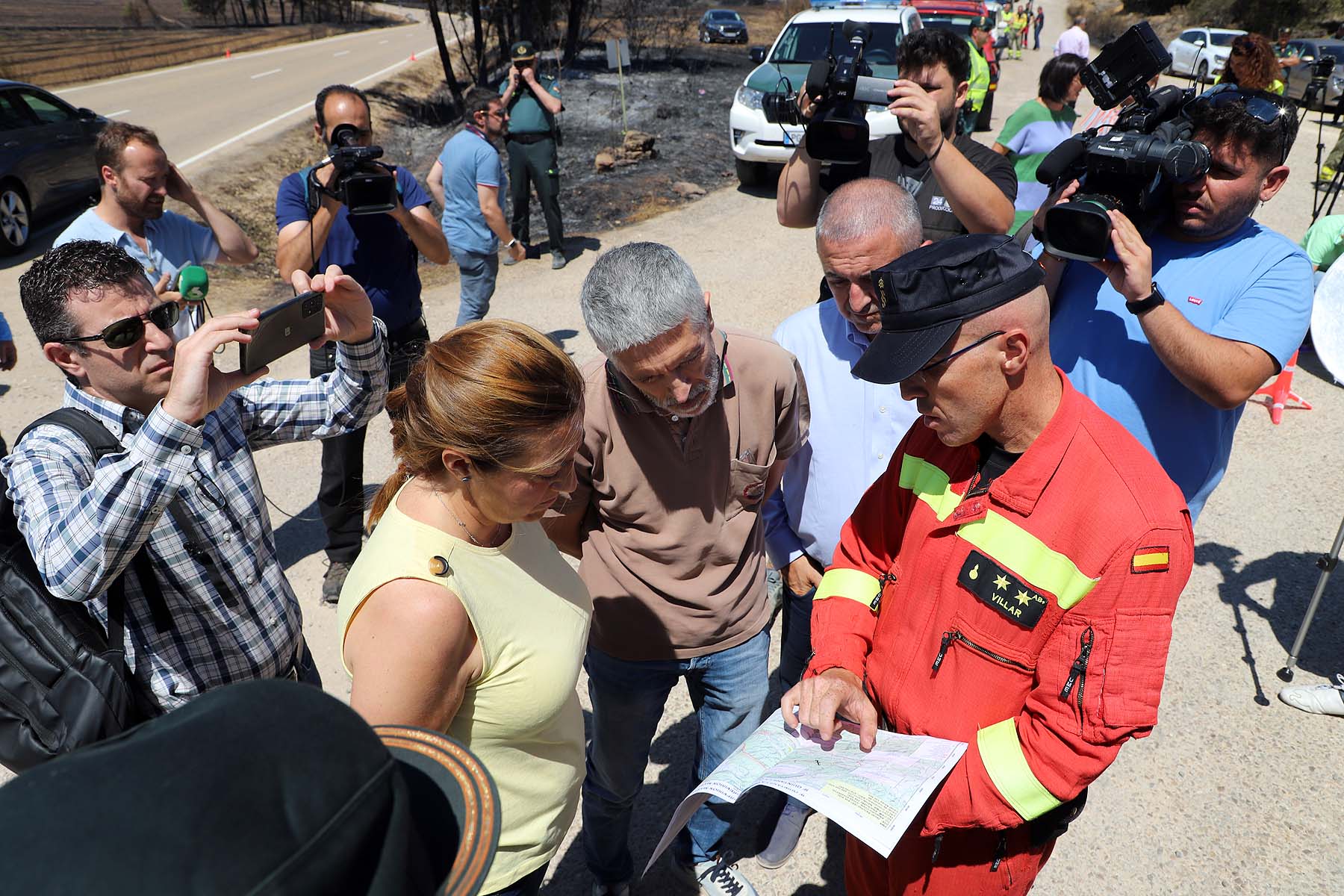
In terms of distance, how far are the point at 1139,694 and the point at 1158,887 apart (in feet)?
6.14

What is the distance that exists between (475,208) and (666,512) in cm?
456

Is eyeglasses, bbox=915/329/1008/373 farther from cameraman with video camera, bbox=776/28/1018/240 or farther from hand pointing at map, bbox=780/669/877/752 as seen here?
cameraman with video camera, bbox=776/28/1018/240

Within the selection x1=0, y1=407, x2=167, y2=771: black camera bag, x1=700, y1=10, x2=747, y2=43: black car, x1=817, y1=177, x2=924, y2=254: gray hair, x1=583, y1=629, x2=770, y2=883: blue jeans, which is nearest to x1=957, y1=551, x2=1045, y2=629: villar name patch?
x1=583, y1=629, x2=770, y2=883: blue jeans

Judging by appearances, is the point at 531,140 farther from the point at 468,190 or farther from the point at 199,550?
the point at 199,550

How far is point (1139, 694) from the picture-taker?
60.9 inches

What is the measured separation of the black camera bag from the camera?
197 centimetres

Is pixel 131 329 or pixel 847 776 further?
pixel 131 329

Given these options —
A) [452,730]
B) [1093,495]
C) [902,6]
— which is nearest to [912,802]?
[1093,495]

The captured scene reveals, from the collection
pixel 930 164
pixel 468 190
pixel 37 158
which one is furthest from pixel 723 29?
pixel 930 164

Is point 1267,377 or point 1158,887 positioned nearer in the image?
point 1267,377

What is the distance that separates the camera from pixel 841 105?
3213mm

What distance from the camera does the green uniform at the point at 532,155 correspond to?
859 cm

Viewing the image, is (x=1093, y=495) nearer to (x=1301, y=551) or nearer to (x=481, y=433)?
(x=481, y=433)

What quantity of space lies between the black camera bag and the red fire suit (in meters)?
1.70
